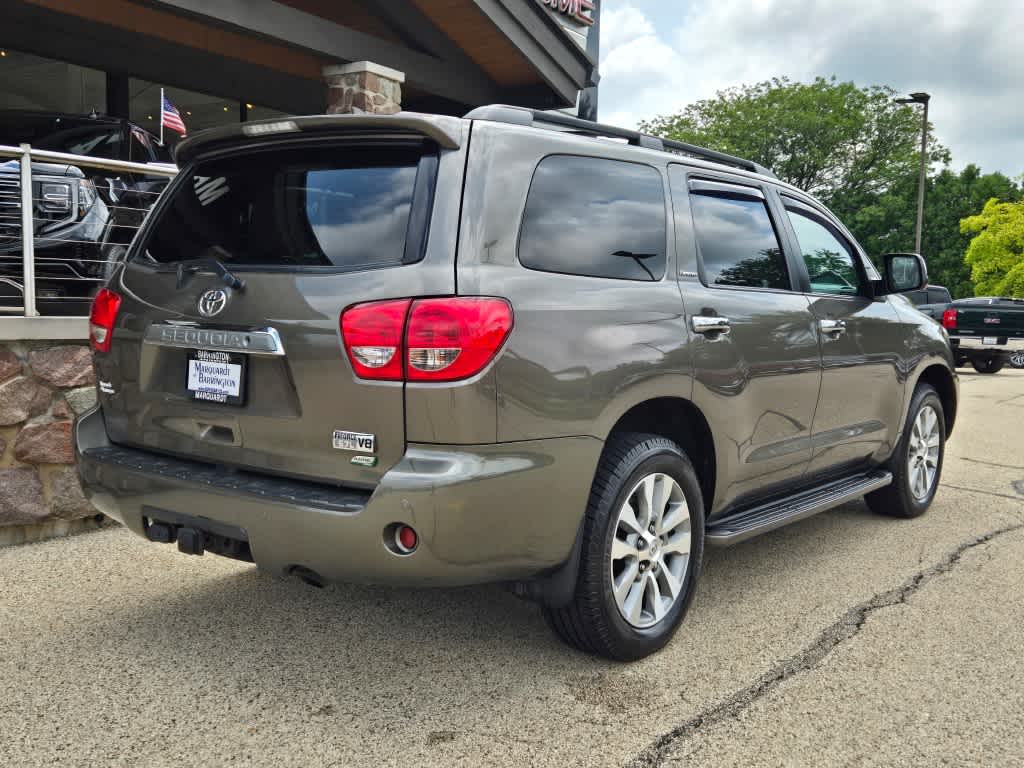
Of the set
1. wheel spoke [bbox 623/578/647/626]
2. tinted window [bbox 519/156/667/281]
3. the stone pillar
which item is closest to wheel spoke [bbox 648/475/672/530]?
wheel spoke [bbox 623/578/647/626]

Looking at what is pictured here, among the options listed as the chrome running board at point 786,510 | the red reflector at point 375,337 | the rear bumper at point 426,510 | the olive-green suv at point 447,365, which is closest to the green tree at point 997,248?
the chrome running board at point 786,510

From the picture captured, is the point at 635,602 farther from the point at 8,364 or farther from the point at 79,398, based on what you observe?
the point at 8,364

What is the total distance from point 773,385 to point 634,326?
39.6 inches

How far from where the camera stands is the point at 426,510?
2641 mm

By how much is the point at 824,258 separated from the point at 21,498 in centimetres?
423

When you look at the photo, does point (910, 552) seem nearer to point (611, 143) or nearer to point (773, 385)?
point (773, 385)

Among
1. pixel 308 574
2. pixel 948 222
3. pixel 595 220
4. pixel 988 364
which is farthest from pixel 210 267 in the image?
pixel 948 222

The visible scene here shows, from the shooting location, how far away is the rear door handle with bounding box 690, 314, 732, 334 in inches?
137

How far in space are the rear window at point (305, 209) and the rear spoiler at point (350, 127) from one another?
63 millimetres

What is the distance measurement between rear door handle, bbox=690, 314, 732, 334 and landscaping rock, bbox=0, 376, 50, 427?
344 centimetres

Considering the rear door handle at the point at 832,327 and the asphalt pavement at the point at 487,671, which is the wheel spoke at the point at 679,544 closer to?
the asphalt pavement at the point at 487,671

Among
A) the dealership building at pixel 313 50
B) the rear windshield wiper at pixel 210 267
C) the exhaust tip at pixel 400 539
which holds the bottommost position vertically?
the exhaust tip at pixel 400 539

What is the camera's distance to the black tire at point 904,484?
5242mm

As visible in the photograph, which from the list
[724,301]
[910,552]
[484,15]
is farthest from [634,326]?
[484,15]
